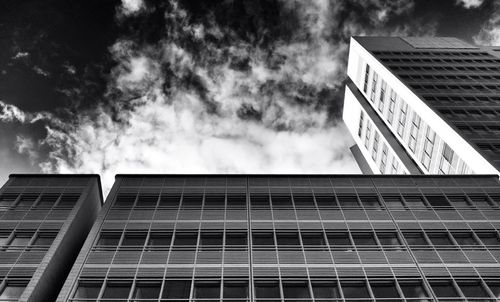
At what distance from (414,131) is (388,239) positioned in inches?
1074

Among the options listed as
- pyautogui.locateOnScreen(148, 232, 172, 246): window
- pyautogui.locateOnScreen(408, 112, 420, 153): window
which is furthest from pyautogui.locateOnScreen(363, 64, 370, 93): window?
pyautogui.locateOnScreen(148, 232, 172, 246): window

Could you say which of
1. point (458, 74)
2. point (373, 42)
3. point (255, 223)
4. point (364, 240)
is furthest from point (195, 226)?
point (373, 42)

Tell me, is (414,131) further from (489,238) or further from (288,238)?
(288,238)

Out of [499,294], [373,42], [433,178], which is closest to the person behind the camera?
[499,294]

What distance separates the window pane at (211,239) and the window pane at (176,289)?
12.2 feet

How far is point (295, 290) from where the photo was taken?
2081 centimetres

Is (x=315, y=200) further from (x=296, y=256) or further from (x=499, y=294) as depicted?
(x=499, y=294)

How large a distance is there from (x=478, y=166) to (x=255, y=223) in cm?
2248

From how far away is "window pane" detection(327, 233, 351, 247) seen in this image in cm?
2458

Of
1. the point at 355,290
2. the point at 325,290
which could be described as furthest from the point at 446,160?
the point at 325,290

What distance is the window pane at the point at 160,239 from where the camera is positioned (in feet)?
80.7

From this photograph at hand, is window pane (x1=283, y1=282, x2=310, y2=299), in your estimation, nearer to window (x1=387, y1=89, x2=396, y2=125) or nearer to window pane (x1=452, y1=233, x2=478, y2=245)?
window pane (x1=452, y1=233, x2=478, y2=245)

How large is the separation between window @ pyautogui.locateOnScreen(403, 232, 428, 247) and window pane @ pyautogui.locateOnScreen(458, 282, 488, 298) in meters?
3.59

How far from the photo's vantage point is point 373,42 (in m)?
68.1
